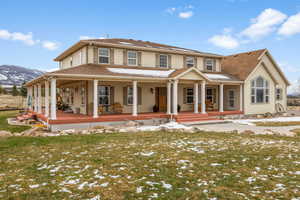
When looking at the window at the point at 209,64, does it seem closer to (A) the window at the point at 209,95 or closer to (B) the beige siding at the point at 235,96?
(A) the window at the point at 209,95

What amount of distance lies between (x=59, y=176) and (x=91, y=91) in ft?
36.6

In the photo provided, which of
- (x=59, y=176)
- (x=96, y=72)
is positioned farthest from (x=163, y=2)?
(x=59, y=176)

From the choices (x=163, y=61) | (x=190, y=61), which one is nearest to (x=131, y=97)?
(x=163, y=61)

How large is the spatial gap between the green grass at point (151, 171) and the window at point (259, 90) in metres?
14.3

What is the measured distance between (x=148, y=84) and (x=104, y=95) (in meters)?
3.66

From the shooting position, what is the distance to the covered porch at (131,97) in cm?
1466

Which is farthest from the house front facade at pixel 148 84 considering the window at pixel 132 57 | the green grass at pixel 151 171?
the green grass at pixel 151 171

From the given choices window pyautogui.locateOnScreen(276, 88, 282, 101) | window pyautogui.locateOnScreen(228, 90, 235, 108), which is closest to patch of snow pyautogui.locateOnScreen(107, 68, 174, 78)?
window pyautogui.locateOnScreen(228, 90, 235, 108)

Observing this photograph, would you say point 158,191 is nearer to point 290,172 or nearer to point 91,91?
point 290,172

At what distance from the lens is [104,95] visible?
16.6 m

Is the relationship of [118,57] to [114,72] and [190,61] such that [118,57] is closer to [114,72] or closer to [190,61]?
[114,72]

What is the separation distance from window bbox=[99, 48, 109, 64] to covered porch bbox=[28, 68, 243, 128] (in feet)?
5.13

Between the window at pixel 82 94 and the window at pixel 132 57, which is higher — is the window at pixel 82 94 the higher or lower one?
the lower one

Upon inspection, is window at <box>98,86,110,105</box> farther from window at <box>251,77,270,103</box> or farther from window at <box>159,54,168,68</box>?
window at <box>251,77,270,103</box>
